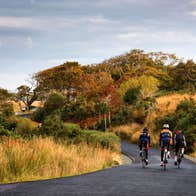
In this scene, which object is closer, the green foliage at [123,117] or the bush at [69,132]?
the bush at [69,132]

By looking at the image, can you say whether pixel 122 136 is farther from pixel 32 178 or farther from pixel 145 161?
pixel 32 178

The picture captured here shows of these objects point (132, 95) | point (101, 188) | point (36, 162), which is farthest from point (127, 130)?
point (101, 188)

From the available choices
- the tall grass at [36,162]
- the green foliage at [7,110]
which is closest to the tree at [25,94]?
the green foliage at [7,110]

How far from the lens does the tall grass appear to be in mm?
15289

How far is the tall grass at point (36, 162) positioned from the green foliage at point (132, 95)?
45.8 m

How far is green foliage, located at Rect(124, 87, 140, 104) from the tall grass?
45.8 m

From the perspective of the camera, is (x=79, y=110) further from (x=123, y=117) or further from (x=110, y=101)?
(x=123, y=117)

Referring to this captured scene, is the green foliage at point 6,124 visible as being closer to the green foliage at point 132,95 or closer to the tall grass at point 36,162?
the green foliage at point 132,95

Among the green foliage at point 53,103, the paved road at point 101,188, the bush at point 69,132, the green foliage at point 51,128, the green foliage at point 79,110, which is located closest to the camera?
the paved road at point 101,188

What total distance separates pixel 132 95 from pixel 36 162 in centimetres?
5120

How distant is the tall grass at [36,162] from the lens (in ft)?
50.2

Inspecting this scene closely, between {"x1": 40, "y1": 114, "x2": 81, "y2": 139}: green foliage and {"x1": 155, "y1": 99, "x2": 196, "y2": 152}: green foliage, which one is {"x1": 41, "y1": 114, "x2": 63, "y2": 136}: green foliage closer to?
{"x1": 40, "y1": 114, "x2": 81, "y2": 139}: green foliage

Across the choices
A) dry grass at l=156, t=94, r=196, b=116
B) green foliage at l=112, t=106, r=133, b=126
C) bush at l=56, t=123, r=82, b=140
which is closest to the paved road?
bush at l=56, t=123, r=82, b=140

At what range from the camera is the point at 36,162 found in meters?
16.4
